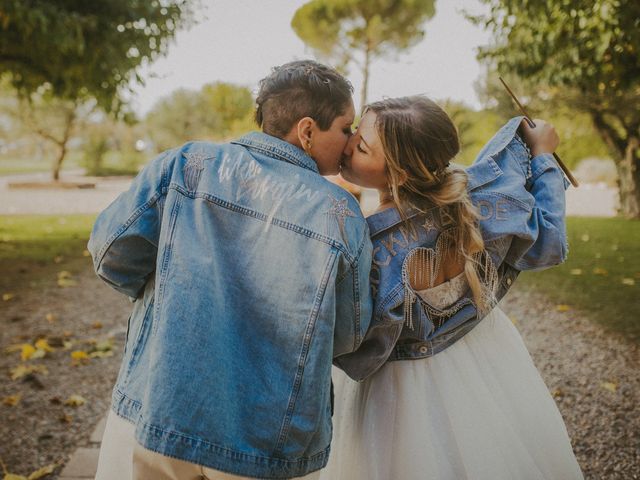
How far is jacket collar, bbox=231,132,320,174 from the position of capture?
160 centimetres

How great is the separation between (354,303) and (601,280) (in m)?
7.06

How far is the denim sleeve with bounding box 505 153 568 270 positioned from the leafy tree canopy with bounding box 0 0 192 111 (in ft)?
20.3

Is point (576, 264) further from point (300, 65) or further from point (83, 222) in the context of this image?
point (83, 222)

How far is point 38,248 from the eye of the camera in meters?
9.38

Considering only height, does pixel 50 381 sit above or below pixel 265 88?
below

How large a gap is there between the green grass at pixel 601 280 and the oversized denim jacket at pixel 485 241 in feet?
13.0

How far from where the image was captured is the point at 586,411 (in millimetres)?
3781

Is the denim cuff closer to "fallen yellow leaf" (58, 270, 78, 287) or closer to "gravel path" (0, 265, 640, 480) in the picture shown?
"gravel path" (0, 265, 640, 480)

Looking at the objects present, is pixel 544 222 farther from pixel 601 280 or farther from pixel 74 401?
pixel 601 280

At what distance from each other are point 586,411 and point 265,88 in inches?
131

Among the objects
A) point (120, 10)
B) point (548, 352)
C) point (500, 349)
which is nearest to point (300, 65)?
point (500, 349)

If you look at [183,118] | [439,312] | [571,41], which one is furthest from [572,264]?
[183,118]

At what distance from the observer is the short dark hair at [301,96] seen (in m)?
1.66

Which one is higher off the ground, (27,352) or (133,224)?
(133,224)
